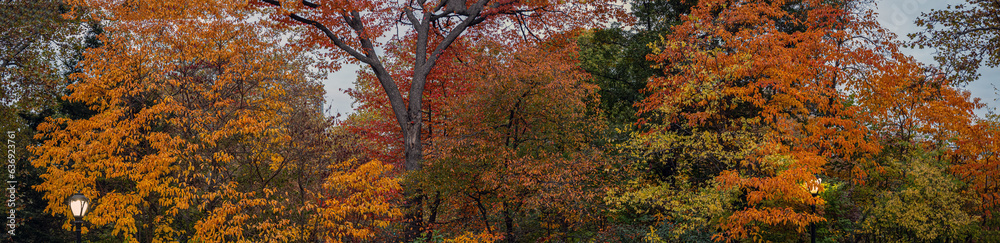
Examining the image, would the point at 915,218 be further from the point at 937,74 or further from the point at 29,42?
the point at 29,42

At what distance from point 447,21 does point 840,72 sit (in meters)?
11.8

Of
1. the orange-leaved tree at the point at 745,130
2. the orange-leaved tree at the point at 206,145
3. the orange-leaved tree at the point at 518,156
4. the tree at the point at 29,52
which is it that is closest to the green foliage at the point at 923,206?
the orange-leaved tree at the point at 745,130

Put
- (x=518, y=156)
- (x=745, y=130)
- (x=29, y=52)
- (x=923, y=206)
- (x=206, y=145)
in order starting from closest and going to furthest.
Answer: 1. (x=518, y=156)
2. (x=745, y=130)
3. (x=206, y=145)
4. (x=923, y=206)
5. (x=29, y=52)

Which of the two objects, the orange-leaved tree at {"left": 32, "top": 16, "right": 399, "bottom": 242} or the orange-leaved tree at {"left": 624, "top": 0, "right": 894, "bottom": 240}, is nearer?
the orange-leaved tree at {"left": 624, "top": 0, "right": 894, "bottom": 240}

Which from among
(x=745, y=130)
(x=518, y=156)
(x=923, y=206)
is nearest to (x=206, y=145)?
(x=518, y=156)

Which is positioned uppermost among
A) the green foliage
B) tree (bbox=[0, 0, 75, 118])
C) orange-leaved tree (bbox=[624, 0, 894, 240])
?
tree (bbox=[0, 0, 75, 118])

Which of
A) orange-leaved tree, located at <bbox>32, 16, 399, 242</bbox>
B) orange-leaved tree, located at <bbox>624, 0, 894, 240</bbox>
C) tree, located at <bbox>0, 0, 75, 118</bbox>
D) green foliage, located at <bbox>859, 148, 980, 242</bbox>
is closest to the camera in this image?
orange-leaved tree, located at <bbox>624, 0, 894, 240</bbox>

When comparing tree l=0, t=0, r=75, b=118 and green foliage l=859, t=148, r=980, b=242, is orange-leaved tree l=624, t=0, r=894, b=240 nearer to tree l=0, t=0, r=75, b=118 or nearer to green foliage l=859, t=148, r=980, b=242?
green foliage l=859, t=148, r=980, b=242

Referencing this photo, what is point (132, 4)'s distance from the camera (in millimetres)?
17312

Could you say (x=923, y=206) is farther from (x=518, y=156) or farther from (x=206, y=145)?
(x=206, y=145)

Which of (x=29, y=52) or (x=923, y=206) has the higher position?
(x=29, y=52)

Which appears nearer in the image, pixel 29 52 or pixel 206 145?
pixel 206 145

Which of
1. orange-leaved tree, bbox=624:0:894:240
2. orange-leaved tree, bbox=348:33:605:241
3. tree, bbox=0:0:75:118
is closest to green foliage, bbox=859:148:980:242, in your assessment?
orange-leaved tree, bbox=624:0:894:240

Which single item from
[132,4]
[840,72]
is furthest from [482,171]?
[132,4]
